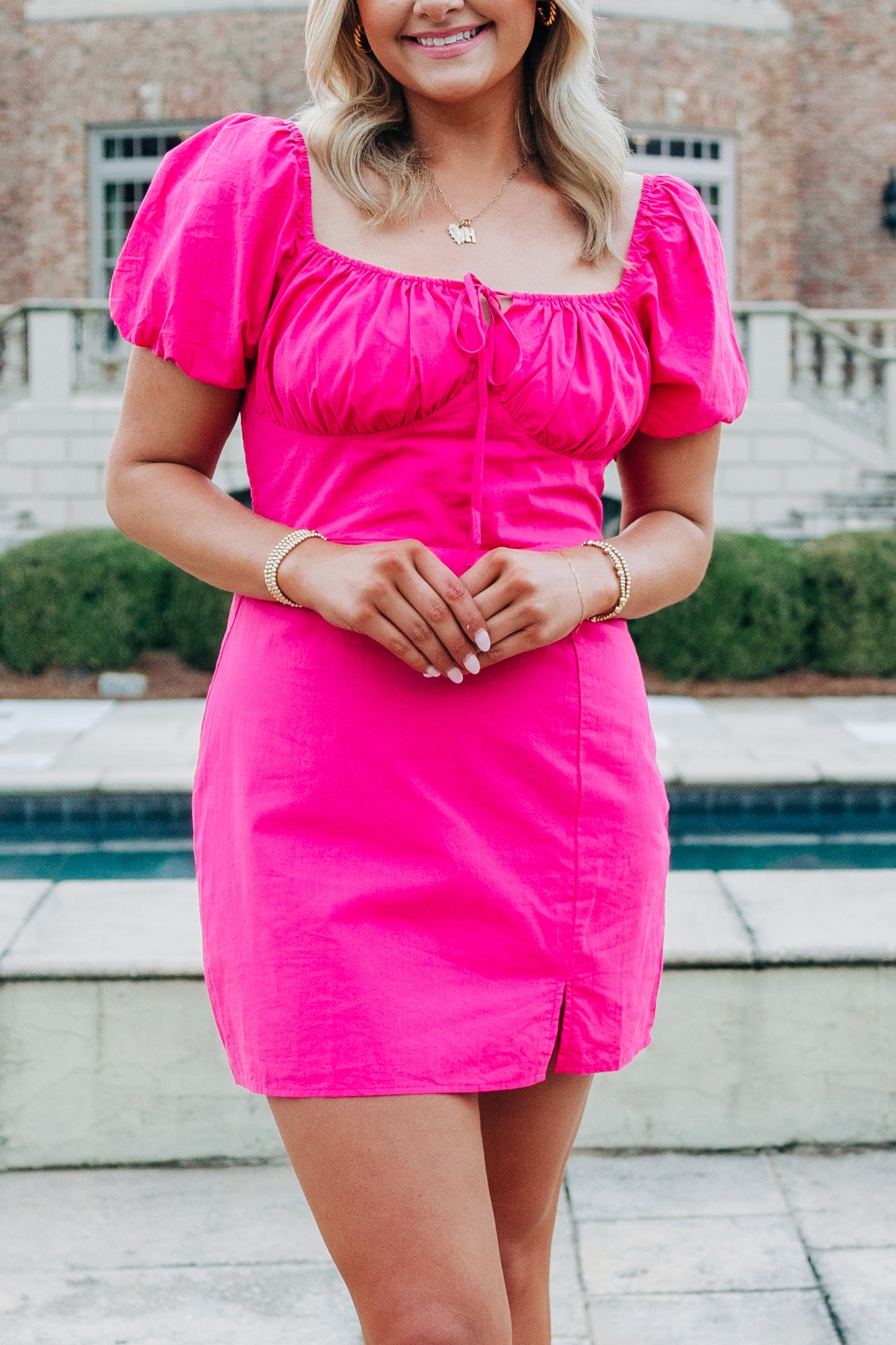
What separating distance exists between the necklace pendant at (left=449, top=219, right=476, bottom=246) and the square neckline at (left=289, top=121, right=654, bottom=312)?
6 centimetres

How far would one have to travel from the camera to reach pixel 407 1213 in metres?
1.32

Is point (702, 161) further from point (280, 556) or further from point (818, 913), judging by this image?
point (280, 556)

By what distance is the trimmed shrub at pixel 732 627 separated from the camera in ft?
31.7

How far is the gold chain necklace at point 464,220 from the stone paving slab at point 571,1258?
5.77 feet

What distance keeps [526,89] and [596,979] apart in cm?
106

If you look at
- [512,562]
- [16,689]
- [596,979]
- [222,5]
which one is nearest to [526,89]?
[512,562]

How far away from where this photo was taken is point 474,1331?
1.31m

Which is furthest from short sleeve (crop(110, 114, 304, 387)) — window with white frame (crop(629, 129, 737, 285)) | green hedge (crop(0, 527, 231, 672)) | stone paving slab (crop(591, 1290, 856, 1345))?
window with white frame (crop(629, 129, 737, 285))

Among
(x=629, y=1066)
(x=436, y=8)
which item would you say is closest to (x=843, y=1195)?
(x=629, y=1066)

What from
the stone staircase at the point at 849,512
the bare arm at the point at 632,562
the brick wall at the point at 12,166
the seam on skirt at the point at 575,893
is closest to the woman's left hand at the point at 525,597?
the bare arm at the point at 632,562

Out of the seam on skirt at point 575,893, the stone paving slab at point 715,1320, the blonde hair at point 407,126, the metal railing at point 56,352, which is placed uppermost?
the metal railing at point 56,352

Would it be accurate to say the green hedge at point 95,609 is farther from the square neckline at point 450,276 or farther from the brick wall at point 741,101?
the brick wall at point 741,101

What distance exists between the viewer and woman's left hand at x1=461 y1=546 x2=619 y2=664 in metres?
1.38

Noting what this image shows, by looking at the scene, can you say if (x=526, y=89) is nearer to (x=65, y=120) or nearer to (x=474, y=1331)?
(x=474, y=1331)
